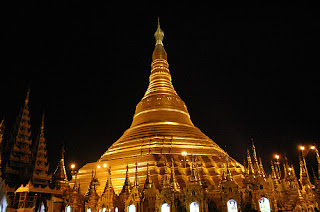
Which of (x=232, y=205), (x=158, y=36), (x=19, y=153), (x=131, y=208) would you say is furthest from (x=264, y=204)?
(x=158, y=36)

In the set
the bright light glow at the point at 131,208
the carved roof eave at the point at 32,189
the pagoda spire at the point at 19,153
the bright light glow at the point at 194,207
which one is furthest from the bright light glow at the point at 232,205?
the pagoda spire at the point at 19,153

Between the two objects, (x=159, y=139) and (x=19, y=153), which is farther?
(x=159, y=139)

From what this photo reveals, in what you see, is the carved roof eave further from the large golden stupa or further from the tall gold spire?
the tall gold spire

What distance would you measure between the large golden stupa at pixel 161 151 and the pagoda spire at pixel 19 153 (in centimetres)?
450

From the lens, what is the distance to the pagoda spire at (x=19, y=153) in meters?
23.0

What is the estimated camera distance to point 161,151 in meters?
24.4

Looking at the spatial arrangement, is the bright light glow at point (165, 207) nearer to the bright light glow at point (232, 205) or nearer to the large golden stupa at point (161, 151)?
the large golden stupa at point (161, 151)

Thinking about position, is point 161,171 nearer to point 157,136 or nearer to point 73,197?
point 157,136

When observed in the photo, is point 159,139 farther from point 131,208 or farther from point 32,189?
point 32,189

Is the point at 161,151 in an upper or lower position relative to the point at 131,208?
upper

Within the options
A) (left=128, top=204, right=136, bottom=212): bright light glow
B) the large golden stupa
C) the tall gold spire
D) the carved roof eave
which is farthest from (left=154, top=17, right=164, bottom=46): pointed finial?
(left=128, top=204, right=136, bottom=212): bright light glow

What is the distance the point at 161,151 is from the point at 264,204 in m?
9.67

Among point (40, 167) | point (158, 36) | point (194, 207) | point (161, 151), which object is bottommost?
point (194, 207)

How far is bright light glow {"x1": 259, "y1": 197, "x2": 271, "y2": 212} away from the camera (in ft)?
55.9
